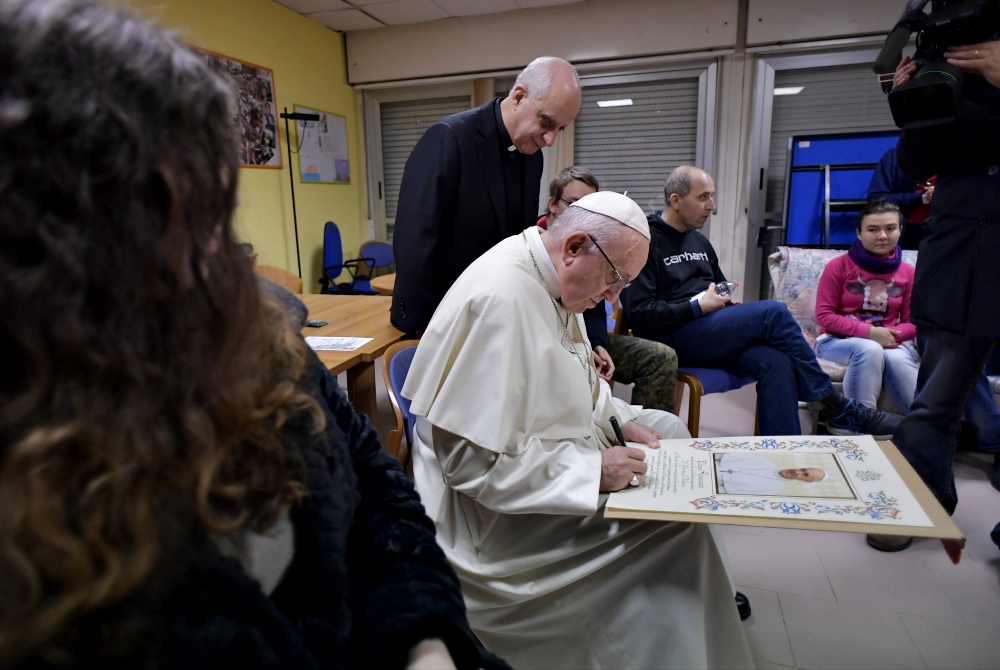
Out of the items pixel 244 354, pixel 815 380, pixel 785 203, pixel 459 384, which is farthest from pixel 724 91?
pixel 244 354

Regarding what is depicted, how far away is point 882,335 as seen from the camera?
9.57 feet

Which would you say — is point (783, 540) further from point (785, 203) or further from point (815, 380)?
point (785, 203)

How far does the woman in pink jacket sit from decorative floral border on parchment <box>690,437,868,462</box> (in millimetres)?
1863

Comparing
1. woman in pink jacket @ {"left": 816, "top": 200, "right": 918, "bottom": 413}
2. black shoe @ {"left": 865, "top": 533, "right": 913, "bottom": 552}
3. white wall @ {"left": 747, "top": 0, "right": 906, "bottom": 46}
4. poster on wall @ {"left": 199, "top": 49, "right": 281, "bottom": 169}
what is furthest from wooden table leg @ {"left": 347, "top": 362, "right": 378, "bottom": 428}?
white wall @ {"left": 747, "top": 0, "right": 906, "bottom": 46}

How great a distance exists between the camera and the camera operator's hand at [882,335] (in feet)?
9.55

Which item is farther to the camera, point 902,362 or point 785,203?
point 785,203

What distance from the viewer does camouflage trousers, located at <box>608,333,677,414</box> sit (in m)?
2.45

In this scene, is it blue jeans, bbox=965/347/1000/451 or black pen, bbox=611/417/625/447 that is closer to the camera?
black pen, bbox=611/417/625/447

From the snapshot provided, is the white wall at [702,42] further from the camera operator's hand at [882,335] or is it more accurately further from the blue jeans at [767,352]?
the blue jeans at [767,352]

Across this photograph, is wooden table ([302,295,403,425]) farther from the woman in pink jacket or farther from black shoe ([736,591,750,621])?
the woman in pink jacket

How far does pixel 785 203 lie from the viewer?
458 centimetres

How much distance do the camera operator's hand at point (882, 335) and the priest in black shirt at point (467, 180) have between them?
2001 mm

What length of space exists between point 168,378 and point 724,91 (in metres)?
5.35

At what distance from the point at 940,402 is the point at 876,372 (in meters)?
0.98
